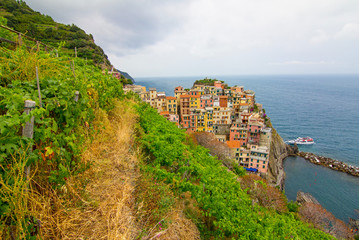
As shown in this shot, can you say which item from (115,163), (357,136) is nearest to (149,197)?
(115,163)

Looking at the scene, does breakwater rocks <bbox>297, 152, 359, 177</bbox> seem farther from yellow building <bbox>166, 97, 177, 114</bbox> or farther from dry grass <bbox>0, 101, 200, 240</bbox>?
dry grass <bbox>0, 101, 200, 240</bbox>

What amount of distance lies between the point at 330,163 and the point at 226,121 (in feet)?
71.9

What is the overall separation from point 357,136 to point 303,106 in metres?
32.0

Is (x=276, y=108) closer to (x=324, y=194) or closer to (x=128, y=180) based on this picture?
(x=324, y=194)

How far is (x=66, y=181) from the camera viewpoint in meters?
2.88

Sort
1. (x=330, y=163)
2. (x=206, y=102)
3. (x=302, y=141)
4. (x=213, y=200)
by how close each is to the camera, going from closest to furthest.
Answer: (x=213, y=200) → (x=330, y=163) → (x=206, y=102) → (x=302, y=141)

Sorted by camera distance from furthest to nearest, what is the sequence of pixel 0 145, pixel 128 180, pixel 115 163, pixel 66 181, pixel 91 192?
pixel 115 163
pixel 128 180
pixel 91 192
pixel 66 181
pixel 0 145

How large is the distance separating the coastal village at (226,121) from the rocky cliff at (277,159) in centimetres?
224

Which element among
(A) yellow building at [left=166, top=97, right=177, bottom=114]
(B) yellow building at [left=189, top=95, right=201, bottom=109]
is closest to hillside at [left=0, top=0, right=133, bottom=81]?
(A) yellow building at [left=166, top=97, right=177, bottom=114]

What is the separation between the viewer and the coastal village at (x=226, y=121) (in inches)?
1121

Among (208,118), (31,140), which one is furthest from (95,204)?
(208,118)

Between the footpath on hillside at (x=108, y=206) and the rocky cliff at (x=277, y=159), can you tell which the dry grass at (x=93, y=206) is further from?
the rocky cliff at (x=277, y=159)

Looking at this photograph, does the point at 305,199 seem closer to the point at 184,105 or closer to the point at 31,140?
the point at 184,105

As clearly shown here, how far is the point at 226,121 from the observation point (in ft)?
113
